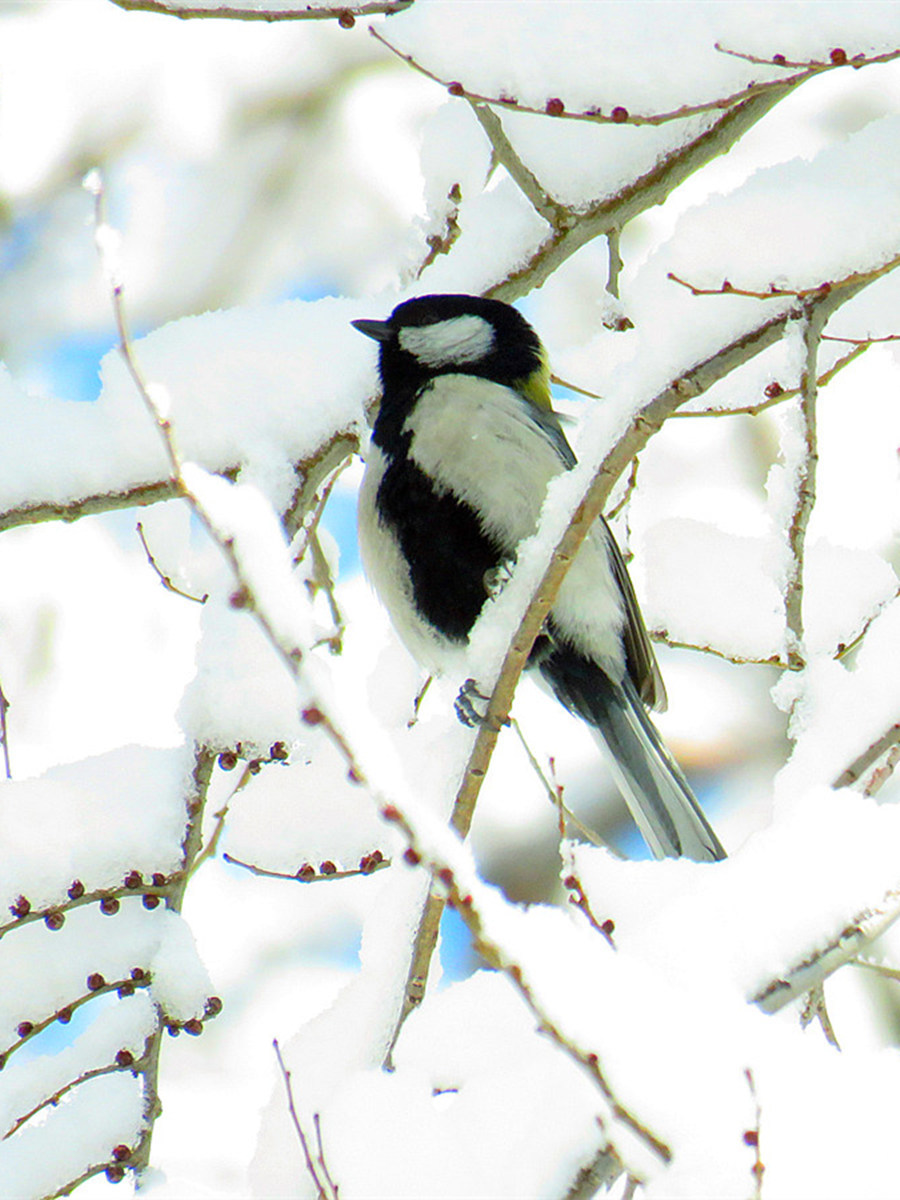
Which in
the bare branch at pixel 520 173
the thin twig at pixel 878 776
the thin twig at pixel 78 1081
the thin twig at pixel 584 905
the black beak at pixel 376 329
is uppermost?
the black beak at pixel 376 329

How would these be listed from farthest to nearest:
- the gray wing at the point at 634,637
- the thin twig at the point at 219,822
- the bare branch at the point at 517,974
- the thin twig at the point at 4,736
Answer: the gray wing at the point at 634,637 < the thin twig at the point at 4,736 < the thin twig at the point at 219,822 < the bare branch at the point at 517,974

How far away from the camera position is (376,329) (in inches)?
102

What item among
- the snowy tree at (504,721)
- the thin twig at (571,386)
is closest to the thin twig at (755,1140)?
the snowy tree at (504,721)

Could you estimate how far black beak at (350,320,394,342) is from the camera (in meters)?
2.57

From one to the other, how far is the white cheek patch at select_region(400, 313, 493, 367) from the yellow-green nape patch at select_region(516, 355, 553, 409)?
4.3 inches

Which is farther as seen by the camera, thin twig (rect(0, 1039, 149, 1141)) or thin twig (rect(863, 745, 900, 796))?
thin twig (rect(0, 1039, 149, 1141))

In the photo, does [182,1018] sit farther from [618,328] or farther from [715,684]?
[715,684]

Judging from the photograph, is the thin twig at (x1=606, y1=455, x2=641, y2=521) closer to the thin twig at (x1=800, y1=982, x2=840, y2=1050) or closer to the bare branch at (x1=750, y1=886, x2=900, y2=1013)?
the thin twig at (x1=800, y1=982, x2=840, y2=1050)

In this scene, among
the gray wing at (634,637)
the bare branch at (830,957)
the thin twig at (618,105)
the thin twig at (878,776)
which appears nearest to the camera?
the bare branch at (830,957)

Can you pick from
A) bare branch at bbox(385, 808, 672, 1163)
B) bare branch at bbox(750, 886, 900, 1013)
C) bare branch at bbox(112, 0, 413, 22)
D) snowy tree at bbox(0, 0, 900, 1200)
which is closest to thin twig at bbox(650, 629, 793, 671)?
snowy tree at bbox(0, 0, 900, 1200)

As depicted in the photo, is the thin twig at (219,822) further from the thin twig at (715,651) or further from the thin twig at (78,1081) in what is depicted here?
the thin twig at (715,651)

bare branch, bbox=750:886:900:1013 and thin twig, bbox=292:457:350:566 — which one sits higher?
thin twig, bbox=292:457:350:566

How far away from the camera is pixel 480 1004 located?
1418 millimetres

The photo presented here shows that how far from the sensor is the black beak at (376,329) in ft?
8.43
